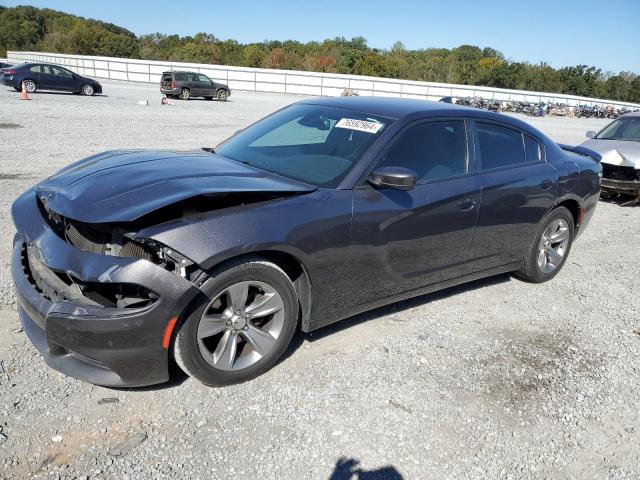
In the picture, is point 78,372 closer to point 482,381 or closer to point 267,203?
point 267,203

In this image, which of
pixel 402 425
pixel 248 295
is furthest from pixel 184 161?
pixel 402 425

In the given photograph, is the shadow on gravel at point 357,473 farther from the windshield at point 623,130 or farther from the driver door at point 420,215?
the windshield at point 623,130

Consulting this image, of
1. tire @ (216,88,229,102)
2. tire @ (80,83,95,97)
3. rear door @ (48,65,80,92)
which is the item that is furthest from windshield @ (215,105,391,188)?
tire @ (216,88,229,102)

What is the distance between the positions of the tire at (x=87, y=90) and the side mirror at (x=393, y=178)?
25.2 m

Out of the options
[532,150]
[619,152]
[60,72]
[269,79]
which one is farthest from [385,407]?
[269,79]

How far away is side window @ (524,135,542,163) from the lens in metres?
4.76

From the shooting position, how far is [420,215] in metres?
3.71

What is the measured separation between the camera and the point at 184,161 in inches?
143

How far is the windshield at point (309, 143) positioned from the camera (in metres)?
3.60

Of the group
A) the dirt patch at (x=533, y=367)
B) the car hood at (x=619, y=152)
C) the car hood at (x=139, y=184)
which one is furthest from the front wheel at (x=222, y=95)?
the dirt patch at (x=533, y=367)

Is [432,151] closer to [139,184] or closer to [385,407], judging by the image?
[385,407]

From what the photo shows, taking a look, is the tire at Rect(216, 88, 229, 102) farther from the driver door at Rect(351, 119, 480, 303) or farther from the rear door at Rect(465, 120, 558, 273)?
the driver door at Rect(351, 119, 480, 303)

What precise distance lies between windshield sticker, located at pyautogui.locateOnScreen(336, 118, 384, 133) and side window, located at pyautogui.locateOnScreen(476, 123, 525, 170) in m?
1.04

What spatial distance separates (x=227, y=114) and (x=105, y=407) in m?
19.2
